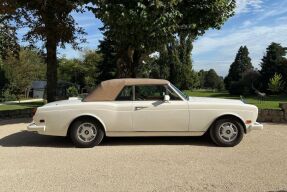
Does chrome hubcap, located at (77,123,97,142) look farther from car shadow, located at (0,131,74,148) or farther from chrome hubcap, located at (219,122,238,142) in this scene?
chrome hubcap, located at (219,122,238,142)

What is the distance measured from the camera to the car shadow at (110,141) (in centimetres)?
912

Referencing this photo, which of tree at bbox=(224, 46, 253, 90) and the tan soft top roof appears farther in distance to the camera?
tree at bbox=(224, 46, 253, 90)

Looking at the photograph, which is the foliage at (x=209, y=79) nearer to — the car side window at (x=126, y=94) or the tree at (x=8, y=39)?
the tree at (x=8, y=39)

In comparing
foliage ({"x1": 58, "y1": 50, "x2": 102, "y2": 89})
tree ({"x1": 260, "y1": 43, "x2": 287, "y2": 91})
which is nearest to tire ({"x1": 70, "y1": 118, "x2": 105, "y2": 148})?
tree ({"x1": 260, "y1": 43, "x2": 287, "y2": 91})

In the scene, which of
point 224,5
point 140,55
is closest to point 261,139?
point 224,5

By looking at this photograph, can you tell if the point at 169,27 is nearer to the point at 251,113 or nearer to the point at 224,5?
the point at 224,5

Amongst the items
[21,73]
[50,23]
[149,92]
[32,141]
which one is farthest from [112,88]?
[21,73]

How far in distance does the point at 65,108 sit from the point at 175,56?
1618 inches

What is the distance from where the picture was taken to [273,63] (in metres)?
45.5

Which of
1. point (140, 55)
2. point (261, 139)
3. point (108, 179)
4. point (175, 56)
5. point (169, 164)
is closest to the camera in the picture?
point (108, 179)

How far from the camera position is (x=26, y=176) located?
647 cm

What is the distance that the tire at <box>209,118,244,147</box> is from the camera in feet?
28.9

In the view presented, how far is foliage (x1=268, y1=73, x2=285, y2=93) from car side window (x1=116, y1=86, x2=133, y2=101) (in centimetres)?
3407

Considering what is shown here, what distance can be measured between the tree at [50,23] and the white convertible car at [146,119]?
19.0 feet
